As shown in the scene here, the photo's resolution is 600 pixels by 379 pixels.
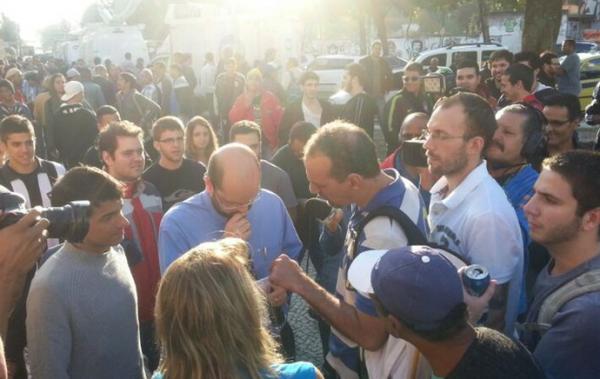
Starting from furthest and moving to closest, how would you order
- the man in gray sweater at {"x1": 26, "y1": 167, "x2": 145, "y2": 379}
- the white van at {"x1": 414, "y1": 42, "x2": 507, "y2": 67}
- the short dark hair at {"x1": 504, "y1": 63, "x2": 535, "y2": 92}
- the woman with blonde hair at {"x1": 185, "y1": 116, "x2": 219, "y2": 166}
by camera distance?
the white van at {"x1": 414, "y1": 42, "x2": 507, "y2": 67}, the short dark hair at {"x1": 504, "y1": 63, "x2": 535, "y2": 92}, the woman with blonde hair at {"x1": 185, "y1": 116, "x2": 219, "y2": 166}, the man in gray sweater at {"x1": 26, "y1": 167, "x2": 145, "y2": 379}

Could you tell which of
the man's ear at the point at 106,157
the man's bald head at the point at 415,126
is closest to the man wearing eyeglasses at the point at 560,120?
the man's bald head at the point at 415,126

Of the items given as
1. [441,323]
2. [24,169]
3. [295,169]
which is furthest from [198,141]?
[441,323]

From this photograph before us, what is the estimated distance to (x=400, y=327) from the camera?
1911 mm

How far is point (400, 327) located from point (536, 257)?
172 cm

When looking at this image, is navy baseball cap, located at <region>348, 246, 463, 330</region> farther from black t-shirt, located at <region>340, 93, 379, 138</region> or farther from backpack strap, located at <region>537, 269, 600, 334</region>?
black t-shirt, located at <region>340, 93, 379, 138</region>

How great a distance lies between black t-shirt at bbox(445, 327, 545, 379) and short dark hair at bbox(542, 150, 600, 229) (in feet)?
2.56

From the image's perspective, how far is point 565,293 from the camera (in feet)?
7.05

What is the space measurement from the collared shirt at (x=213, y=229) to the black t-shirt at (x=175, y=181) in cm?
131

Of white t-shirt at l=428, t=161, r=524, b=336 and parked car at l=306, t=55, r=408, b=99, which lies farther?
parked car at l=306, t=55, r=408, b=99

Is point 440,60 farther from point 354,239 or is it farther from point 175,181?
point 354,239

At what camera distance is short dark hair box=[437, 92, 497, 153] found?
291 centimetres

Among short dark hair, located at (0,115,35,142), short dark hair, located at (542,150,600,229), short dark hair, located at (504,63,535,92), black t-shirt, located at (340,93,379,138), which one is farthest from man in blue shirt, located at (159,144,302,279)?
black t-shirt, located at (340,93,379,138)

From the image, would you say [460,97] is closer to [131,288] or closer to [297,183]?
[131,288]

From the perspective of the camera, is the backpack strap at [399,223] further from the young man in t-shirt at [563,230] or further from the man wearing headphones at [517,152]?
the man wearing headphones at [517,152]
